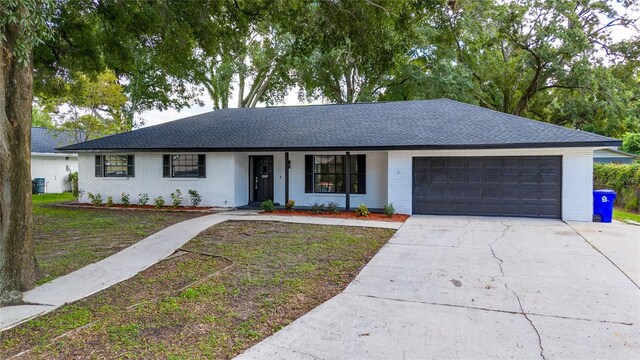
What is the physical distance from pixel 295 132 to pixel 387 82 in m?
13.1

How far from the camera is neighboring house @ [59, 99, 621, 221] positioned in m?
11.3

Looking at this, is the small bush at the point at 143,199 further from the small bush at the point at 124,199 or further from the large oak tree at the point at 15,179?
the large oak tree at the point at 15,179

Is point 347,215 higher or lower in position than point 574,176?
lower

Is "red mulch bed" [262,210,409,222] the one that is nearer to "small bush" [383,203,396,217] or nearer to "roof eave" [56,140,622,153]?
"small bush" [383,203,396,217]

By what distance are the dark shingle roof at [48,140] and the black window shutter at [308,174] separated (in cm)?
1598

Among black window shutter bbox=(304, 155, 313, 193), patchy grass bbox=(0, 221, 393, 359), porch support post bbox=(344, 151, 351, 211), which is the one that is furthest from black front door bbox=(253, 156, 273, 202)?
patchy grass bbox=(0, 221, 393, 359)

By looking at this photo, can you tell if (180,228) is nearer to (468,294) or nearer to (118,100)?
(468,294)

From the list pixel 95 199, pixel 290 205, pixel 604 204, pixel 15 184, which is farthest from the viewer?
pixel 95 199

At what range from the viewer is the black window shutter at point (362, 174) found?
1380cm

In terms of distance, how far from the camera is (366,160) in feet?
45.2

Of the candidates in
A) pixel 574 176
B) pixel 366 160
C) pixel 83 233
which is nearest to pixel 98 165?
pixel 83 233

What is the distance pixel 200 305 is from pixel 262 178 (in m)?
10.9

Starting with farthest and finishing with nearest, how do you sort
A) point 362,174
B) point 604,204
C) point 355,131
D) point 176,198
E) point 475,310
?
point 176,198
point 362,174
point 355,131
point 604,204
point 475,310

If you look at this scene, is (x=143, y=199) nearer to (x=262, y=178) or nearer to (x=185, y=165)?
(x=185, y=165)
